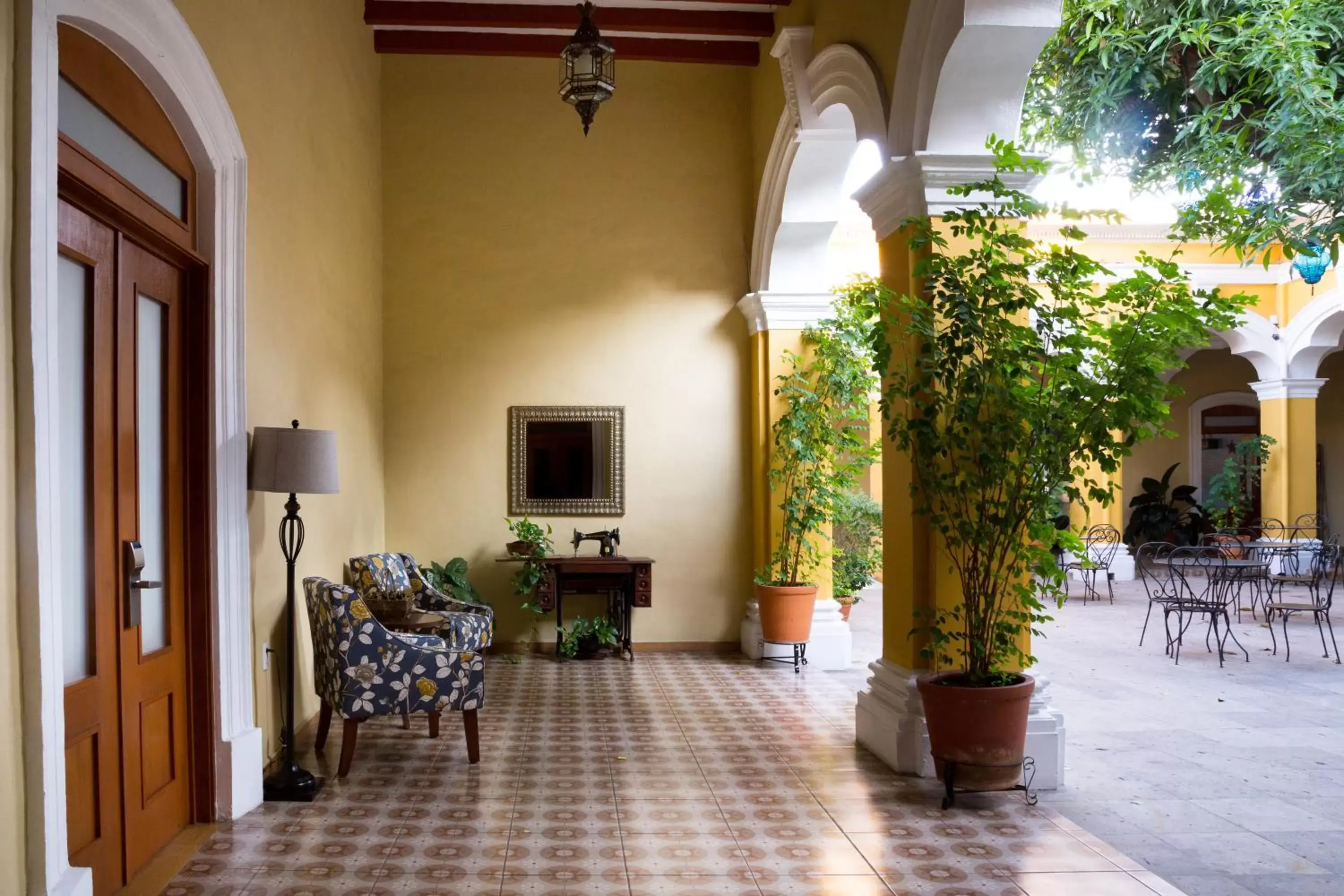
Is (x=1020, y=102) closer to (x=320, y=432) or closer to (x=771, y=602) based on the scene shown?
(x=320, y=432)

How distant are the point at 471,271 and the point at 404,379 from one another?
3.42ft

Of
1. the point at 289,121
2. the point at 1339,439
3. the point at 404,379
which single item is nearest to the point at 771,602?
the point at 404,379

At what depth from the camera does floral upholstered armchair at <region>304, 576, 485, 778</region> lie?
4.94 metres

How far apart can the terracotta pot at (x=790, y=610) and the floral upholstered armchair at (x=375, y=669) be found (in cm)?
324

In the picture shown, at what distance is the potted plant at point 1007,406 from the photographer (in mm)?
4117

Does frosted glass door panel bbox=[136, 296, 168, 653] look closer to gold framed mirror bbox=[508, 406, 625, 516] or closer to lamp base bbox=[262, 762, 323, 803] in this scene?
lamp base bbox=[262, 762, 323, 803]

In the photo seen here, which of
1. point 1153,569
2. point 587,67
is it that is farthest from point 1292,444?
point 587,67

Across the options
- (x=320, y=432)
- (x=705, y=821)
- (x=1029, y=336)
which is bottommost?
(x=705, y=821)

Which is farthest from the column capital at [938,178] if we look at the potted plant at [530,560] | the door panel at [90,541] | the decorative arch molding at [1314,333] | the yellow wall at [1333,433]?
the yellow wall at [1333,433]

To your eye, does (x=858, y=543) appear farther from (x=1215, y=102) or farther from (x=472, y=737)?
(x=472, y=737)

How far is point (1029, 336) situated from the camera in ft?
14.1

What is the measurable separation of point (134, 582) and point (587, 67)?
3.96 metres

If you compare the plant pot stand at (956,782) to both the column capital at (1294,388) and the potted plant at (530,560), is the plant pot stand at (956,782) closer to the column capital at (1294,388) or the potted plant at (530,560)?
the potted plant at (530,560)

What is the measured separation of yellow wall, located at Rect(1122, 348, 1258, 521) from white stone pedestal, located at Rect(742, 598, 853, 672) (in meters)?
11.3
